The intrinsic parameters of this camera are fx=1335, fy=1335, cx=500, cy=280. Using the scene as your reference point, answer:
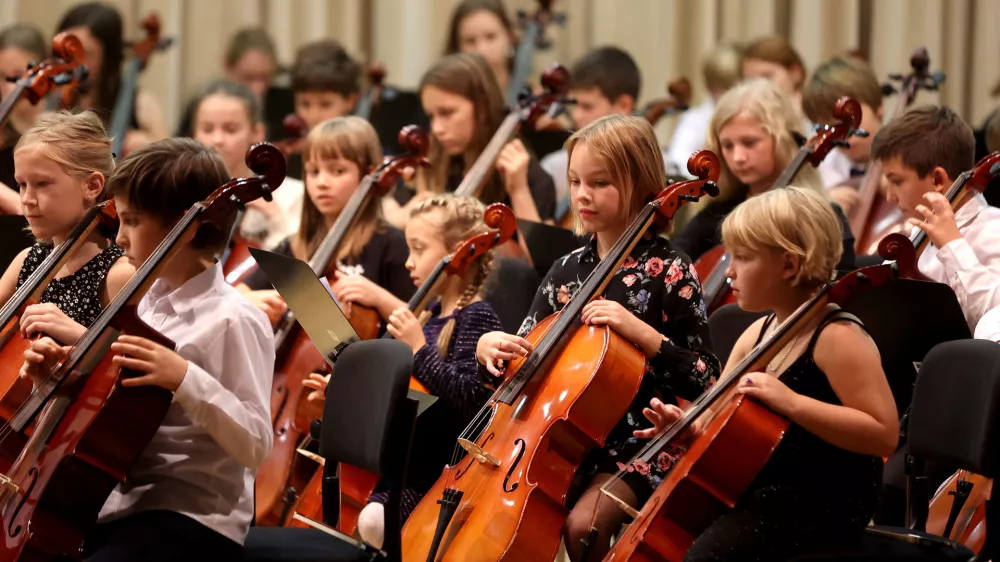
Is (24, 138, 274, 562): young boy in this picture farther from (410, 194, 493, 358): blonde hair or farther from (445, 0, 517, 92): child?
(445, 0, 517, 92): child

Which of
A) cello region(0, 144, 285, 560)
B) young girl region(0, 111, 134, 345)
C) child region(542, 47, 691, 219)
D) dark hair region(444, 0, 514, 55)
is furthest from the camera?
dark hair region(444, 0, 514, 55)

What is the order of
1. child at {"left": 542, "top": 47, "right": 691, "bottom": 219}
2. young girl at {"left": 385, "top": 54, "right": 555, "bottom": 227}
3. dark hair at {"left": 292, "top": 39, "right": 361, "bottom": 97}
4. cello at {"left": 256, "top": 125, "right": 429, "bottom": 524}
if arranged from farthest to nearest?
dark hair at {"left": 292, "top": 39, "right": 361, "bottom": 97} → child at {"left": 542, "top": 47, "right": 691, "bottom": 219} → young girl at {"left": 385, "top": 54, "right": 555, "bottom": 227} → cello at {"left": 256, "top": 125, "right": 429, "bottom": 524}

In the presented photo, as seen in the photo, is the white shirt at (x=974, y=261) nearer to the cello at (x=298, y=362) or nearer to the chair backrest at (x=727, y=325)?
the chair backrest at (x=727, y=325)

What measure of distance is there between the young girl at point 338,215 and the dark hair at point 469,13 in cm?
162

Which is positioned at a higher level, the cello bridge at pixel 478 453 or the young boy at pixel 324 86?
the young boy at pixel 324 86

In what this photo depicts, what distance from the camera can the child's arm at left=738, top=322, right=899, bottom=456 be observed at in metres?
2.29

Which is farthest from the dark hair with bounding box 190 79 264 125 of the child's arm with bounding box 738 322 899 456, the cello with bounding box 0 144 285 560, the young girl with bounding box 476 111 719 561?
the child's arm with bounding box 738 322 899 456

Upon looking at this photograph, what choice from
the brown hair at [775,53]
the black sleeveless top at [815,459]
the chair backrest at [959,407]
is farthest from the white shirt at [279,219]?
the chair backrest at [959,407]

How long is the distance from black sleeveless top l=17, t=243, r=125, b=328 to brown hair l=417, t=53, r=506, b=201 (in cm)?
159

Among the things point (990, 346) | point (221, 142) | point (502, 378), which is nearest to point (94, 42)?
point (221, 142)

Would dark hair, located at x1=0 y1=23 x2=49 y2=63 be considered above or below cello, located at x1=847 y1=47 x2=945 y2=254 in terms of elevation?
above

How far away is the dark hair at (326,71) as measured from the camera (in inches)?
197

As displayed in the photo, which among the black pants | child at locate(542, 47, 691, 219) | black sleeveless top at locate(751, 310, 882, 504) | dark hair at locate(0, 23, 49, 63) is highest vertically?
dark hair at locate(0, 23, 49, 63)

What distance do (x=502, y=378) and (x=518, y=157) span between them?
4.76ft
